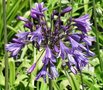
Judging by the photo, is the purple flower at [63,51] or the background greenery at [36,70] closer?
the purple flower at [63,51]

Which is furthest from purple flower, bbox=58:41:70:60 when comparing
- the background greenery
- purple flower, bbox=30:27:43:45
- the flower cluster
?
the background greenery

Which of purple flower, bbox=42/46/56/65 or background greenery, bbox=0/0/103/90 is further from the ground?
purple flower, bbox=42/46/56/65

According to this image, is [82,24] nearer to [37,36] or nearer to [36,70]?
[37,36]

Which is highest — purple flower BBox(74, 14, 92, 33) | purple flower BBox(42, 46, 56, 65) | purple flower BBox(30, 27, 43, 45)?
purple flower BBox(74, 14, 92, 33)

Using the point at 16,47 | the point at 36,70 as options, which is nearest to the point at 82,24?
the point at 16,47

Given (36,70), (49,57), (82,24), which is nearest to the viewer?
(49,57)

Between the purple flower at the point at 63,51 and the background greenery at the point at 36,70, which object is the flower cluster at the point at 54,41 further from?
the background greenery at the point at 36,70

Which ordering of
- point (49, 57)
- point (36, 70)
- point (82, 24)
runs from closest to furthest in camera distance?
point (49, 57), point (82, 24), point (36, 70)

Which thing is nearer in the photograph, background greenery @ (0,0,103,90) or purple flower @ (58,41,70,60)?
purple flower @ (58,41,70,60)

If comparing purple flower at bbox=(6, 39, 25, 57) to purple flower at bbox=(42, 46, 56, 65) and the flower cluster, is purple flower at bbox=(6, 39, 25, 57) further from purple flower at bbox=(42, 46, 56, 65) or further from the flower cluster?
purple flower at bbox=(42, 46, 56, 65)

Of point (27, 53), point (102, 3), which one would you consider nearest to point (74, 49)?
point (27, 53)

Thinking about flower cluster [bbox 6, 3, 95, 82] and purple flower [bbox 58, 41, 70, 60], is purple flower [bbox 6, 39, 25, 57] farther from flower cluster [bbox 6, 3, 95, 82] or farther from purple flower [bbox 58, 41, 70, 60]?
purple flower [bbox 58, 41, 70, 60]

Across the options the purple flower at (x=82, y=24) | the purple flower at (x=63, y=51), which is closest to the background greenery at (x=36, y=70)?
the purple flower at (x=82, y=24)
